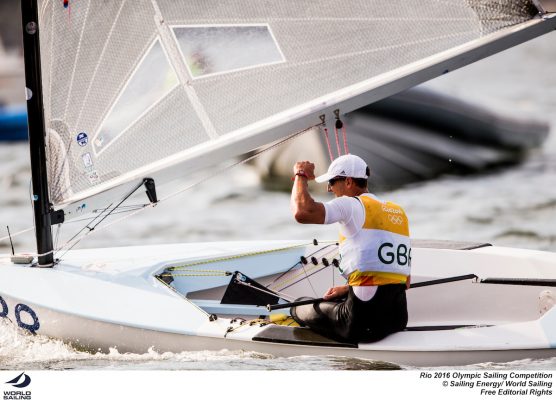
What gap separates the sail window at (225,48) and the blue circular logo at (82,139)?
1.35 ft

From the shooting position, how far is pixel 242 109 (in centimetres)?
283

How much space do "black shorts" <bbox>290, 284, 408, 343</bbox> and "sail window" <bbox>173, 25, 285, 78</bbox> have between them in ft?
2.52

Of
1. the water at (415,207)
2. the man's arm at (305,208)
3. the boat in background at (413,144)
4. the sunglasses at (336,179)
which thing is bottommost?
the man's arm at (305,208)

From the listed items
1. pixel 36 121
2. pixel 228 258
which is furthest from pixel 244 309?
pixel 36 121

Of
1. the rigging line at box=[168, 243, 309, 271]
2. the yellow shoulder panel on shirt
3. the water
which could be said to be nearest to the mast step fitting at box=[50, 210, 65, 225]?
the rigging line at box=[168, 243, 309, 271]

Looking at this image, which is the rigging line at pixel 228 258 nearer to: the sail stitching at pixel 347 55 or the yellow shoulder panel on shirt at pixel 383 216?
the sail stitching at pixel 347 55

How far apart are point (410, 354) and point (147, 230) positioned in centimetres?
385

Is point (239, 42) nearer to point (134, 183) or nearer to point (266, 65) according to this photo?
point (266, 65)

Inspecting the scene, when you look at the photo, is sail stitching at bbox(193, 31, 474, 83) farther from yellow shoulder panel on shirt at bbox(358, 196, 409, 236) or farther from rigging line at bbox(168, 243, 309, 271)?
rigging line at bbox(168, 243, 309, 271)

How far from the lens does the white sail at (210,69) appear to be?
2.64 metres

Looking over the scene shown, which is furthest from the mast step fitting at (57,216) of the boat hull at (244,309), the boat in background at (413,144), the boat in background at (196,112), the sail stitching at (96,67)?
the boat in background at (413,144)

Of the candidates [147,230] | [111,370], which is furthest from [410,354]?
[147,230]

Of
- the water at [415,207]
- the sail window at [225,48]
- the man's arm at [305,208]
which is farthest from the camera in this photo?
the water at [415,207]

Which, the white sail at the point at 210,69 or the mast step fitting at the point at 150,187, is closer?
the white sail at the point at 210,69
